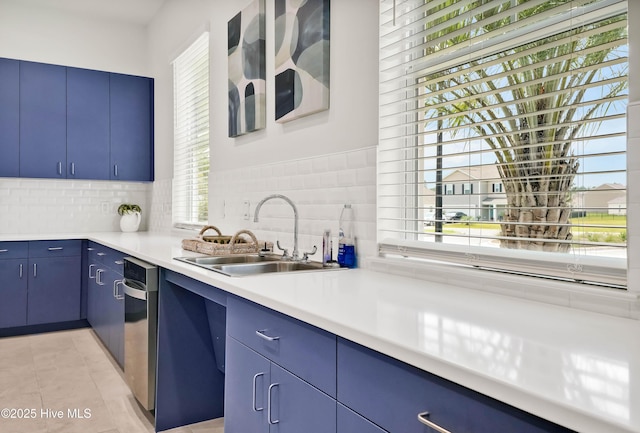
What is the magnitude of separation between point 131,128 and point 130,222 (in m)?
0.94

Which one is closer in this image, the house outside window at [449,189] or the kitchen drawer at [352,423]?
the kitchen drawer at [352,423]

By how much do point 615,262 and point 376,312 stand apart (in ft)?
2.20

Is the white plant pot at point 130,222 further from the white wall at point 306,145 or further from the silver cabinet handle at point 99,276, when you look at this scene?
the white wall at point 306,145

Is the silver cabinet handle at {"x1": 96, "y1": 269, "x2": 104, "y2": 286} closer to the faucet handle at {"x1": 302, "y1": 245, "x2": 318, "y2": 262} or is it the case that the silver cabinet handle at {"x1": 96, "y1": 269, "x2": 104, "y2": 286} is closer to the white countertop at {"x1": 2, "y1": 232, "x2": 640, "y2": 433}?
the faucet handle at {"x1": 302, "y1": 245, "x2": 318, "y2": 262}

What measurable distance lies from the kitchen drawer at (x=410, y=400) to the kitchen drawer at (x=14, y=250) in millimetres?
3922

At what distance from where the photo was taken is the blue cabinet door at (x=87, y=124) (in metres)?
4.59

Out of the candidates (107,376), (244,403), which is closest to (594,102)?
(244,403)

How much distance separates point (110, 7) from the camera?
467 centimetres

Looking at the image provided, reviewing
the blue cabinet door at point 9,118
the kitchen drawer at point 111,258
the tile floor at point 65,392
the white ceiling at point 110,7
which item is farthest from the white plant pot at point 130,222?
the white ceiling at point 110,7

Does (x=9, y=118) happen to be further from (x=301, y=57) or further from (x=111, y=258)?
(x=301, y=57)

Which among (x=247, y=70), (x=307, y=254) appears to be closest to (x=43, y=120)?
(x=247, y=70)

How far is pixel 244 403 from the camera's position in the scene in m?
1.70

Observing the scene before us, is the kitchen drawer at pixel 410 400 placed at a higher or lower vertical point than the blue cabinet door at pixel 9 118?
lower

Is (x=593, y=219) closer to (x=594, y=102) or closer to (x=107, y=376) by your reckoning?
(x=594, y=102)
